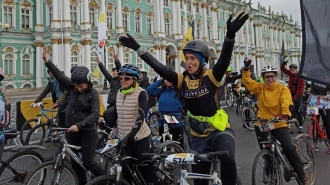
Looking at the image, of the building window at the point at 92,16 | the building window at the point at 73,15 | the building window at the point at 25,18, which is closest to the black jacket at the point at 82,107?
the building window at the point at 73,15

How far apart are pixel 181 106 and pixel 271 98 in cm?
194

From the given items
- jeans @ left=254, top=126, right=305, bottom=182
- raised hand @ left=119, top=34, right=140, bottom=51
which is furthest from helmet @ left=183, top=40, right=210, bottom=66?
jeans @ left=254, top=126, right=305, bottom=182

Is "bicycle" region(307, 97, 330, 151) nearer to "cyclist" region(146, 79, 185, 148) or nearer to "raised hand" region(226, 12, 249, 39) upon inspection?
"cyclist" region(146, 79, 185, 148)

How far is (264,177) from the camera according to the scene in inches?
174

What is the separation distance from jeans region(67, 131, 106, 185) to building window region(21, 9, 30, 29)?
29862mm

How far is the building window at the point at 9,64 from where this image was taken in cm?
2926

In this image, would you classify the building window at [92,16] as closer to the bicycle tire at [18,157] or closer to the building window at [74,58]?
the building window at [74,58]

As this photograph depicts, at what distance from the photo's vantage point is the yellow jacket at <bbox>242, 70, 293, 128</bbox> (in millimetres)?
4680

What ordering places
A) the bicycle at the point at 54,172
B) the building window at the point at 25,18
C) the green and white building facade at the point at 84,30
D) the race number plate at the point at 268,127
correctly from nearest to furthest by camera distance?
A: the bicycle at the point at 54,172
the race number plate at the point at 268,127
the green and white building facade at the point at 84,30
the building window at the point at 25,18

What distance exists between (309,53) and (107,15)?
3486 centimetres

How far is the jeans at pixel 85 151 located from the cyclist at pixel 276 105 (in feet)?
7.85

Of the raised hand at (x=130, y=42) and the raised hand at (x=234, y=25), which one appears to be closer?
the raised hand at (x=234, y=25)

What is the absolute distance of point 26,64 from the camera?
101ft

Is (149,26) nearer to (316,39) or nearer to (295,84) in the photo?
(295,84)
